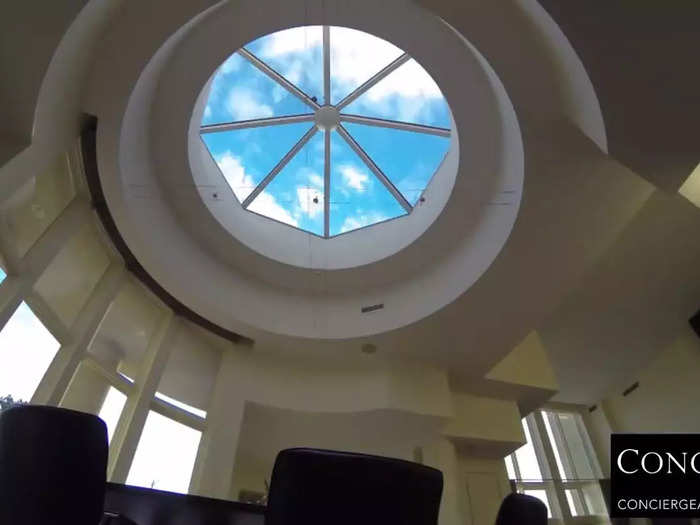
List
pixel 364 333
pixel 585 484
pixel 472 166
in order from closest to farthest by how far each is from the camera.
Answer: pixel 472 166 < pixel 364 333 < pixel 585 484

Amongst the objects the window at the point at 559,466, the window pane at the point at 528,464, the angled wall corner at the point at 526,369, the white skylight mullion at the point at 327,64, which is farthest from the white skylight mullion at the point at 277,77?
the window pane at the point at 528,464

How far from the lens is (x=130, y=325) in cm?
496

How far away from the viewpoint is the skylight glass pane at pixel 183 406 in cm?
507

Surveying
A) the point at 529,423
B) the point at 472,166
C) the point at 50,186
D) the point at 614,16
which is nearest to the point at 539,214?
the point at 472,166

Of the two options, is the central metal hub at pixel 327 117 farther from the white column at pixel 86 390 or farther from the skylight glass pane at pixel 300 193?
the white column at pixel 86 390

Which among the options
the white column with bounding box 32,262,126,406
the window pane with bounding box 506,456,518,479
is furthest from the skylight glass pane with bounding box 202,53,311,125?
the window pane with bounding box 506,456,518,479

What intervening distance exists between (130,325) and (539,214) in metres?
4.64

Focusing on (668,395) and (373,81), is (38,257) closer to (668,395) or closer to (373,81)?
(373,81)

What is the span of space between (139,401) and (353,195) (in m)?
3.67

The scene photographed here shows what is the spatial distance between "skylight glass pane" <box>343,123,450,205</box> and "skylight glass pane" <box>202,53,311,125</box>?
2.83 ft

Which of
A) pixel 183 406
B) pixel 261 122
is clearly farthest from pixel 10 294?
pixel 261 122

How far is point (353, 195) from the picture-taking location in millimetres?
5988

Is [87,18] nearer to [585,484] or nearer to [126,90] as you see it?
[126,90]

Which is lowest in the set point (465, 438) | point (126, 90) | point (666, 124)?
point (465, 438)
